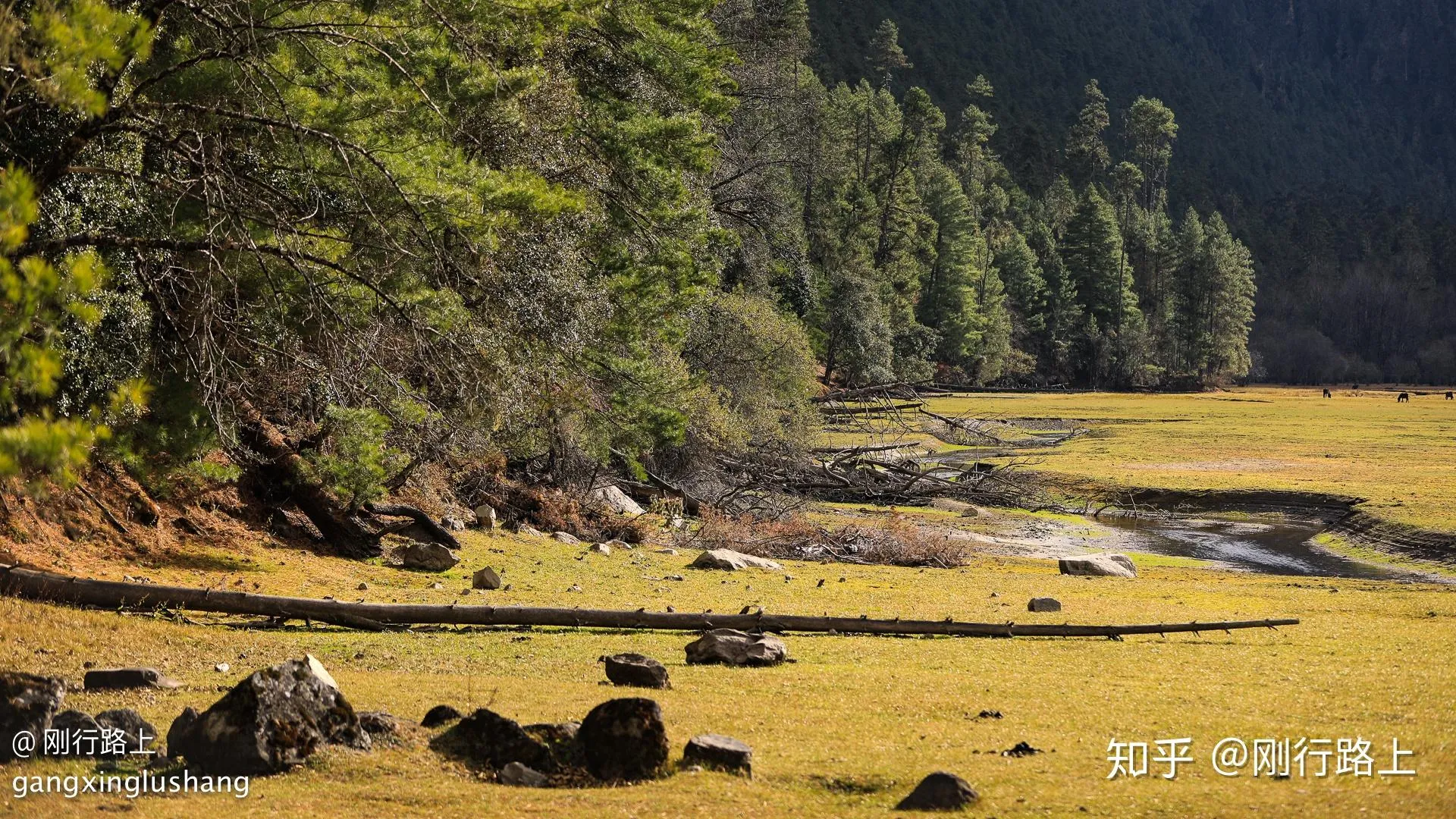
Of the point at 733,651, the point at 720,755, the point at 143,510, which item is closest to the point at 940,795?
the point at 720,755

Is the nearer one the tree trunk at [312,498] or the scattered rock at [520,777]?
the scattered rock at [520,777]

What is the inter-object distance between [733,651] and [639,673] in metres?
1.62

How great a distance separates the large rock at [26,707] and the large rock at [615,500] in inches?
662

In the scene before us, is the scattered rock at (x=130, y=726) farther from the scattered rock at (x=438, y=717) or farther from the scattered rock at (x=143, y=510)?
the scattered rock at (x=143, y=510)

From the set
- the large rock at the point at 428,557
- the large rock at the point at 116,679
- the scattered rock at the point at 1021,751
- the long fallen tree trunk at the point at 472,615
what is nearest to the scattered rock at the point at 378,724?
the large rock at the point at 116,679

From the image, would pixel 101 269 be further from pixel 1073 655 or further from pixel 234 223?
pixel 1073 655

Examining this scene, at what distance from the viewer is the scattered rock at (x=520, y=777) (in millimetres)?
6828

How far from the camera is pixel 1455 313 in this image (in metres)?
163

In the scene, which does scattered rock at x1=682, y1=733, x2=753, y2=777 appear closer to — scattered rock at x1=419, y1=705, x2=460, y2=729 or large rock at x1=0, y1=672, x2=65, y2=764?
scattered rock at x1=419, y1=705, x2=460, y2=729

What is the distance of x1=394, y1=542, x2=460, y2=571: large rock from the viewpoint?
52.3 feet

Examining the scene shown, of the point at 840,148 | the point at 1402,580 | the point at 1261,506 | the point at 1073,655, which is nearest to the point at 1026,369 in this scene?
the point at 840,148

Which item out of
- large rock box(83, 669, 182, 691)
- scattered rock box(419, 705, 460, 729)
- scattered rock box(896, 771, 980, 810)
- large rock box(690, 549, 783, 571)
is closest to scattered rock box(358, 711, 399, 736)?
scattered rock box(419, 705, 460, 729)

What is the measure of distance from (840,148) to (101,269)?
78.3 m

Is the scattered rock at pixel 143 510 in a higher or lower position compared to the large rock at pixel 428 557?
higher
